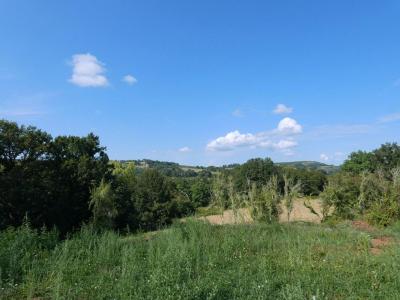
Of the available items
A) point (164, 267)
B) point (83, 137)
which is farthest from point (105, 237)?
point (83, 137)

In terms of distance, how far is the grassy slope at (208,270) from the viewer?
536cm

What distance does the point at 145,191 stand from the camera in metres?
47.2

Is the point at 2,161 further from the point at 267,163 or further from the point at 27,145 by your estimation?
the point at 267,163

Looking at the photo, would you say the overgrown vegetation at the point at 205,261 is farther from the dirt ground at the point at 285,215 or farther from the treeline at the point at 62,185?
the treeline at the point at 62,185

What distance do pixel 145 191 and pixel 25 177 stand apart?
16895 mm

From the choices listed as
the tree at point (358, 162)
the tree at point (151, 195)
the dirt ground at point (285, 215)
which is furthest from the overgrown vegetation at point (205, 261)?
the tree at point (358, 162)

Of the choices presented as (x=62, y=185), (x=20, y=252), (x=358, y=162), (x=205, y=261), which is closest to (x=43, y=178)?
(x=62, y=185)

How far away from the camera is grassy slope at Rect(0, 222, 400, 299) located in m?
5.36

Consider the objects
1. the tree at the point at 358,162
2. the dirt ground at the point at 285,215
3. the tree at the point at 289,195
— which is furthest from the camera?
the tree at the point at 358,162

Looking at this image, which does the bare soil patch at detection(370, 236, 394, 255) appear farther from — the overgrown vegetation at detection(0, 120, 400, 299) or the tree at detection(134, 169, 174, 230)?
→ the tree at detection(134, 169, 174, 230)

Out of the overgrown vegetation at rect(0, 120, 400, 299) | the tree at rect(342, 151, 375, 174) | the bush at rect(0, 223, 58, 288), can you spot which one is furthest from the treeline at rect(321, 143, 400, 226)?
the tree at rect(342, 151, 375, 174)

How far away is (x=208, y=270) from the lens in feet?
21.9

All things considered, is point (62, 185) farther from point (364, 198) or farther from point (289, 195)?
point (364, 198)

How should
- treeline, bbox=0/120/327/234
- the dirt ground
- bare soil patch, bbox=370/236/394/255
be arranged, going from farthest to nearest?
treeline, bbox=0/120/327/234
the dirt ground
bare soil patch, bbox=370/236/394/255
